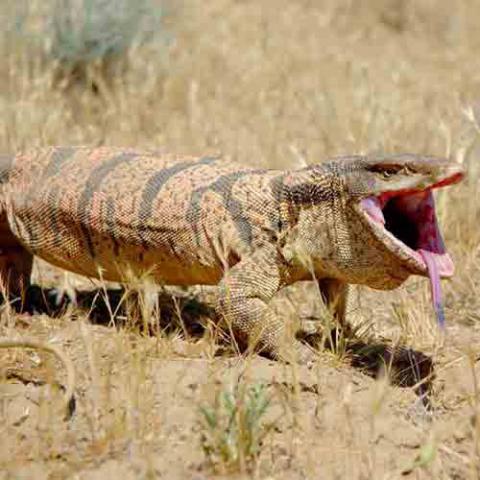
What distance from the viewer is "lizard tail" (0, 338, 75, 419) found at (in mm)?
3867

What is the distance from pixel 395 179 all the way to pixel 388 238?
23 cm

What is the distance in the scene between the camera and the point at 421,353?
477cm

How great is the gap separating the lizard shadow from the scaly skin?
0.67 ft

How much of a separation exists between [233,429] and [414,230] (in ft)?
3.92

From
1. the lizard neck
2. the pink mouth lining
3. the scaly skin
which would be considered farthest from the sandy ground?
the lizard neck

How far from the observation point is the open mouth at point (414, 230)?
4039mm

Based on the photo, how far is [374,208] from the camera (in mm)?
4234

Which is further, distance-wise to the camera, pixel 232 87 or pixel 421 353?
pixel 232 87

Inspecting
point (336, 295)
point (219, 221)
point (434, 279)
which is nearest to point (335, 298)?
point (336, 295)

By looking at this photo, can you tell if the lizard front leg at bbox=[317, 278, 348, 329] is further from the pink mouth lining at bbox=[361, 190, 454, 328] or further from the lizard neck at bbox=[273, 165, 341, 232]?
the pink mouth lining at bbox=[361, 190, 454, 328]

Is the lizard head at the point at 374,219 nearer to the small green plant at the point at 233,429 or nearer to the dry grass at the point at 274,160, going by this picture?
the dry grass at the point at 274,160

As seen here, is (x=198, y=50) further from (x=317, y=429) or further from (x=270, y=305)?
(x=317, y=429)

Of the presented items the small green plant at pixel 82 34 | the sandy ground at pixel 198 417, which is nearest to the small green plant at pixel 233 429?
the sandy ground at pixel 198 417

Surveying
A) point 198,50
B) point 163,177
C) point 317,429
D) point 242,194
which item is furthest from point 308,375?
point 198,50
